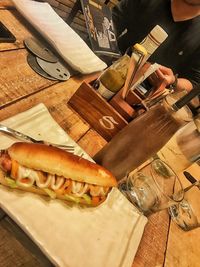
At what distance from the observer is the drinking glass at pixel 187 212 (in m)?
1.18

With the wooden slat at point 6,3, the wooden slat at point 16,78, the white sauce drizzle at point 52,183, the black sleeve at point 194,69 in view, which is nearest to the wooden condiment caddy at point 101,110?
the wooden slat at point 16,78

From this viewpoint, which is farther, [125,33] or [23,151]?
[125,33]

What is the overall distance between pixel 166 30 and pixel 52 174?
217 cm

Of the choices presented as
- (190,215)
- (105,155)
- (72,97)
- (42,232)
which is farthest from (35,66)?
(190,215)

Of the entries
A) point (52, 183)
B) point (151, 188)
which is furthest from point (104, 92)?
point (52, 183)

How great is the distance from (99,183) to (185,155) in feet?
1.91

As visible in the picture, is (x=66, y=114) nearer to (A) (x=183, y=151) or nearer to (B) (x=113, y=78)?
(B) (x=113, y=78)

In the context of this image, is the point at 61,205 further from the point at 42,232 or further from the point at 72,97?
the point at 72,97

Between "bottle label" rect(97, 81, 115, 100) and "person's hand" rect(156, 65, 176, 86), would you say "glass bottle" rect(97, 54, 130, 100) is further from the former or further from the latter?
"person's hand" rect(156, 65, 176, 86)

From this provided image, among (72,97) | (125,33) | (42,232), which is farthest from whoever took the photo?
(125,33)

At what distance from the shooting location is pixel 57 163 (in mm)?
772

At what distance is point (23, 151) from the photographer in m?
0.73

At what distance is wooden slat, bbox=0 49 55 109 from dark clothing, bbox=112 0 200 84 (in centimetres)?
146

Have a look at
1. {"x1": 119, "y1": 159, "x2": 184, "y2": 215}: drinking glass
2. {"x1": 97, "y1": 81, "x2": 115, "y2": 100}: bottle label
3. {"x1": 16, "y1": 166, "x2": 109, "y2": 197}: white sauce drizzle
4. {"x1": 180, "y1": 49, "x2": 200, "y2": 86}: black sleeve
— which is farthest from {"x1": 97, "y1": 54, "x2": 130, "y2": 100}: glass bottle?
{"x1": 180, "y1": 49, "x2": 200, "y2": 86}: black sleeve
